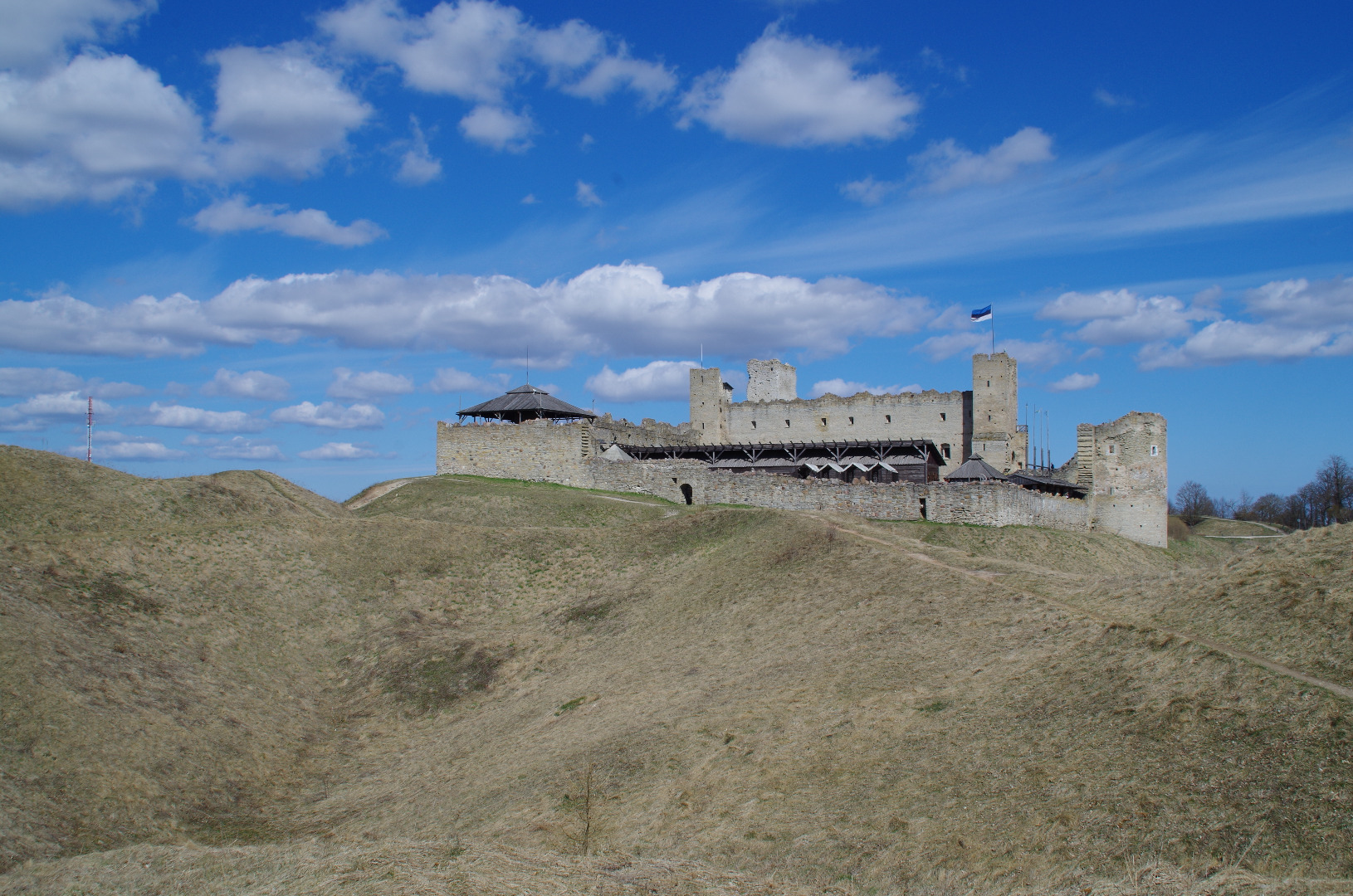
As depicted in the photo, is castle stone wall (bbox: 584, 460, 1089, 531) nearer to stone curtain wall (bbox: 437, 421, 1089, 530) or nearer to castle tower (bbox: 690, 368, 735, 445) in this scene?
stone curtain wall (bbox: 437, 421, 1089, 530)

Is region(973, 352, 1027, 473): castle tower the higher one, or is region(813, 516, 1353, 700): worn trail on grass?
region(973, 352, 1027, 473): castle tower

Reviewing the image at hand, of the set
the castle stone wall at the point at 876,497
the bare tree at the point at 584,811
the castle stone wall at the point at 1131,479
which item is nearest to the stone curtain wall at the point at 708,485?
the castle stone wall at the point at 876,497

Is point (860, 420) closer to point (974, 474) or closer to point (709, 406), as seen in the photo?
point (709, 406)

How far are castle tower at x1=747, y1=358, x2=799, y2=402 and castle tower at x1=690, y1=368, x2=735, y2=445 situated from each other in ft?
6.86

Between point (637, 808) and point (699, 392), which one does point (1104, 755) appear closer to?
point (637, 808)

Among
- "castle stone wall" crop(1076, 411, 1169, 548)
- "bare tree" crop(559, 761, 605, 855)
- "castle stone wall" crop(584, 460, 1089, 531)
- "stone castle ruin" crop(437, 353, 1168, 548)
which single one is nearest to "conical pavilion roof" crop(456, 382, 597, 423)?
"stone castle ruin" crop(437, 353, 1168, 548)

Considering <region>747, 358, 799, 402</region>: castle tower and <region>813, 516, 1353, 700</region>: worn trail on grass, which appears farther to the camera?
<region>747, 358, 799, 402</region>: castle tower

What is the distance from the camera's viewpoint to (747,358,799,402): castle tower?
55.3 metres

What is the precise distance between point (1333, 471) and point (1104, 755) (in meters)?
70.9

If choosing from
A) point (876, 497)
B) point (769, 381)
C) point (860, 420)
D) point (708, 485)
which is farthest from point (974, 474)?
point (769, 381)

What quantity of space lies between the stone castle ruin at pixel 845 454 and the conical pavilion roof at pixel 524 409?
0.30ft

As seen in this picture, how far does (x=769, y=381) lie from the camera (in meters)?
55.4

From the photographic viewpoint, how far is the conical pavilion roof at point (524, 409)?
46.0 meters

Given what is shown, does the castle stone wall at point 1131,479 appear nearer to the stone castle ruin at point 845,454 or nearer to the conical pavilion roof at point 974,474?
the stone castle ruin at point 845,454
